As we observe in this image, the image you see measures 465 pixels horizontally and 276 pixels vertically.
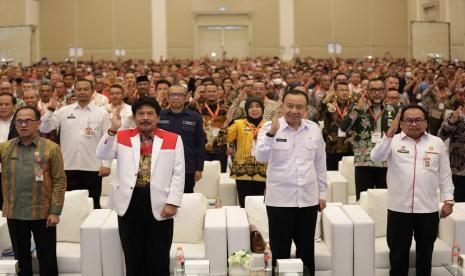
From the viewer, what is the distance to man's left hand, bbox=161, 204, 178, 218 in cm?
510

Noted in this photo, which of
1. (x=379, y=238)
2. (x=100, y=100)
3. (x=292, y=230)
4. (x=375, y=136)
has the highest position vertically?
(x=100, y=100)

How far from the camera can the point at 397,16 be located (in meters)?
30.0

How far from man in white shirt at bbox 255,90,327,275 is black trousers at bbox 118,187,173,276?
0.84m

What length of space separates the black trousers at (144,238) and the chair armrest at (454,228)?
2523 mm

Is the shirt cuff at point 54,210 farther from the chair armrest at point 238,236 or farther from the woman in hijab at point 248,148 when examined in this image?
the woman in hijab at point 248,148

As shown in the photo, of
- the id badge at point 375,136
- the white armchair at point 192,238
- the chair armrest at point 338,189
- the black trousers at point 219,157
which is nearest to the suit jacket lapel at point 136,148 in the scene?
the white armchair at point 192,238

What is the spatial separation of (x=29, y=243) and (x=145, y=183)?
1.27m

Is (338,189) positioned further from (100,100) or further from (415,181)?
(100,100)

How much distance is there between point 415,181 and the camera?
228 inches

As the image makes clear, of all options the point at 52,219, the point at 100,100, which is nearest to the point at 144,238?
the point at 52,219

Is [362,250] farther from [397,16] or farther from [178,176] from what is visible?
[397,16]

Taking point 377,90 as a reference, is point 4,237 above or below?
below

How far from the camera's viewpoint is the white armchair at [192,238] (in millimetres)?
6113

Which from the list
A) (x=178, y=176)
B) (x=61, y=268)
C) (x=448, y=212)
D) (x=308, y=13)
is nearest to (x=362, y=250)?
(x=448, y=212)
